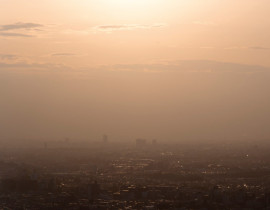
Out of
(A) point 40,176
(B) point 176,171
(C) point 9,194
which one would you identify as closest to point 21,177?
(A) point 40,176

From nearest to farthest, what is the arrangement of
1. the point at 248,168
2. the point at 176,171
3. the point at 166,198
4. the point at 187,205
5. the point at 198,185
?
the point at 187,205 < the point at 166,198 < the point at 198,185 < the point at 176,171 < the point at 248,168

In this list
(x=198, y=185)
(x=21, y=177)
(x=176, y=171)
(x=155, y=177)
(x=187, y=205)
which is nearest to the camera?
(x=187, y=205)

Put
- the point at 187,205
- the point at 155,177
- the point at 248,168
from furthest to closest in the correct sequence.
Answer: the point at 248,168
the point at 155,177
the point at 187,205

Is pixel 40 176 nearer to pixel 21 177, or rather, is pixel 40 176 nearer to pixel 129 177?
pixel 21 177

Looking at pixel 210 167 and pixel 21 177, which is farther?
pixel 210 167

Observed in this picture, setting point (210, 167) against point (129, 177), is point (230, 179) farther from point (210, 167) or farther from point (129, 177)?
point (210, 167)

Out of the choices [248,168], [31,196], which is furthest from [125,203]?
[248,168]

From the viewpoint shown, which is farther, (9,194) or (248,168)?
(248,168)

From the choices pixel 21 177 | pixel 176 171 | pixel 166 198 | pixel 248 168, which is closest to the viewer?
pixel 166 198
